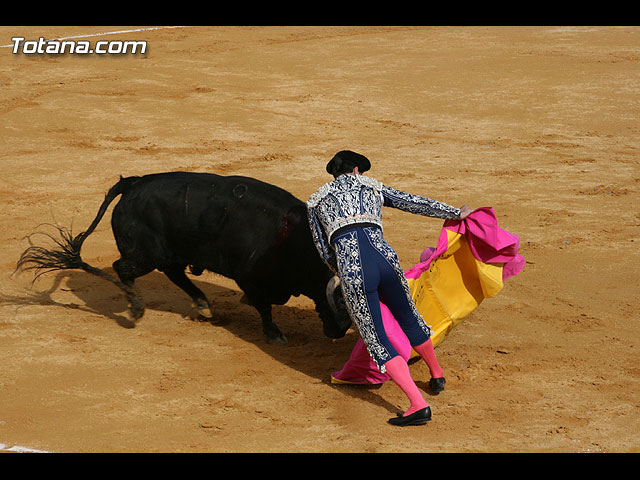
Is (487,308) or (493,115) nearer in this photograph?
(487,308)

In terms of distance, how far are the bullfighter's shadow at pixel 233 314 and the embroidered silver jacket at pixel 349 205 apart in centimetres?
95

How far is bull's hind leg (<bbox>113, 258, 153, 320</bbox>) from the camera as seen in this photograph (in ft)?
23.6

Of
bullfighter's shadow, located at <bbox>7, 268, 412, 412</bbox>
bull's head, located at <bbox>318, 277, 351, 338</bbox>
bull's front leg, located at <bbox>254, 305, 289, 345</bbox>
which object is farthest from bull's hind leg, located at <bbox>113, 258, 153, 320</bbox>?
bull's head, located at <bbox>318, 277, 351, 338</bbox>

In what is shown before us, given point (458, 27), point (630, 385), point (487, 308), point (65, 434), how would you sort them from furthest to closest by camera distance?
point (458, 27) < point (487, 308) < point (630, 385) < point (65, 434)

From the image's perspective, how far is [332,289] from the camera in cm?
631

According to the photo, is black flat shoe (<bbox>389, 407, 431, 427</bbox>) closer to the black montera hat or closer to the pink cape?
the pink cape

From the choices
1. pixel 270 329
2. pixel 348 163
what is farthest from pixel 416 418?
pixel 270 329

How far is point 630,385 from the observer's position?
20.5ft

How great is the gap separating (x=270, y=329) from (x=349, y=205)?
5.09 ft

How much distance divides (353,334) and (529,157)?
18.4 ft

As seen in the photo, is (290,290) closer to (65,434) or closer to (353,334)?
(353,334)

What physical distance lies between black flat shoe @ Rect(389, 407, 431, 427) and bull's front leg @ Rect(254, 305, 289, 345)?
155cm

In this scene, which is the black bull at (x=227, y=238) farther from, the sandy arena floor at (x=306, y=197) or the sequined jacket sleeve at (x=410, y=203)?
the sequined jacket sleeve at (x=410, y=203)

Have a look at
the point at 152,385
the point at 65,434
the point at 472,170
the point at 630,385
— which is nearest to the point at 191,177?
the point at 152,385
